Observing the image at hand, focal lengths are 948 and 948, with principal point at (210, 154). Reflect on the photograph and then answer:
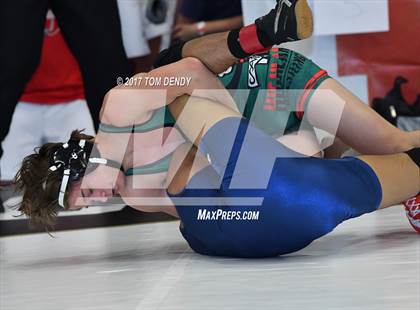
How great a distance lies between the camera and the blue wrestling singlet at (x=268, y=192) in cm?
185

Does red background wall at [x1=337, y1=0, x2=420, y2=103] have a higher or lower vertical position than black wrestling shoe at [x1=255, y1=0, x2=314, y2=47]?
lower

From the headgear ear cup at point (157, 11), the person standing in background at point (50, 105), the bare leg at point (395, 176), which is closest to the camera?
the bare leg at point (395, 176)

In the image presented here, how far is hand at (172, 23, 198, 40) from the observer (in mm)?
3582

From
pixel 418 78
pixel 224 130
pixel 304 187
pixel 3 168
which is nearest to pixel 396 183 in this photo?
pixel 304 187

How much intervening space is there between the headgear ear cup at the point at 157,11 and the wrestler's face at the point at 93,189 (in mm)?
1657

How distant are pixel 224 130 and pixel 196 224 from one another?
0.21 meters

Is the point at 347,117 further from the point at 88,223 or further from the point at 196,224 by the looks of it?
the point at 88,223

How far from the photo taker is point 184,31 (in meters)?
3.61

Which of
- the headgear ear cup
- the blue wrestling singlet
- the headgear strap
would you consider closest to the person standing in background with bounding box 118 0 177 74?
the headgear ear cup

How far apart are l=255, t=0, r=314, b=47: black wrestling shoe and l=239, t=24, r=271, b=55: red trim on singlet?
0.02 meters

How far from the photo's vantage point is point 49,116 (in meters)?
3.83

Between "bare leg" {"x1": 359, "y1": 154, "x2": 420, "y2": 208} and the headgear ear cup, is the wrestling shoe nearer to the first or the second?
"bare leg" {"x1": 359, "y1": 154, "x2": 420, "y2": 208}

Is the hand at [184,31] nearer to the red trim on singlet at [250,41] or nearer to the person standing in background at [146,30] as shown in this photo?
the person standing in background at [146,30]

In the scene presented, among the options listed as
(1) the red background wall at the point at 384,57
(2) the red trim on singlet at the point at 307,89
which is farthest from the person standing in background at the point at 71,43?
(1) the red background wall at the point at 384,57
